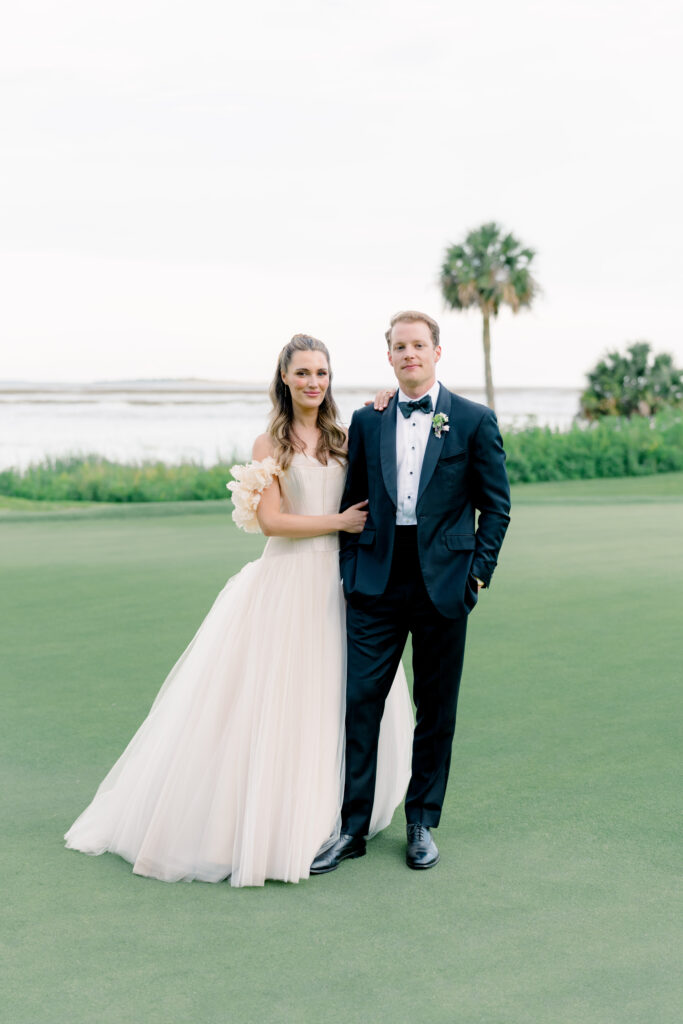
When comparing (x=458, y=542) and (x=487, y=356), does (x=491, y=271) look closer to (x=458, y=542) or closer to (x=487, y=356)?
(x=487, y=356)

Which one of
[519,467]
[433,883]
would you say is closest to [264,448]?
[433,883]

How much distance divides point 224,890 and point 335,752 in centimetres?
62

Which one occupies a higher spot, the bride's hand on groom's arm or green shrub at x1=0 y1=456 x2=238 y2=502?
the bride's hand on groom's arm

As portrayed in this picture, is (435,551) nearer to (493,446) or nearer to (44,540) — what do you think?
(493,446)

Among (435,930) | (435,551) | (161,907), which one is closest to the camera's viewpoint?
(435,930)

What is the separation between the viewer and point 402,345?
3988 mm

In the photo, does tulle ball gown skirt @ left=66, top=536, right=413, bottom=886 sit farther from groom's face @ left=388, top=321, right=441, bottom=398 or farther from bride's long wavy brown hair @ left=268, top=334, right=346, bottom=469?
groom's face @ left=388, top=321, right=441, bottom=398

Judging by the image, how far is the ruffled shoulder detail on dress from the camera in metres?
4.05

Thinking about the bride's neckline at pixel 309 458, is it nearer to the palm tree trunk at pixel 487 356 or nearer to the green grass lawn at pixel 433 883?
the green grass lawn at pixel 433 883

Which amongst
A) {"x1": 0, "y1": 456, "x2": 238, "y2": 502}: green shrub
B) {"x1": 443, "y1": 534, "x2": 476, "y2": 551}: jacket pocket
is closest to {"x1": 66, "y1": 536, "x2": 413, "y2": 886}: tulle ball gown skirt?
{"x1": 443, "y1": 534, "x2": 476, "y2": 551}: jacket pocket

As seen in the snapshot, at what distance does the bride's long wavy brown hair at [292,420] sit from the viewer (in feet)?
13.5

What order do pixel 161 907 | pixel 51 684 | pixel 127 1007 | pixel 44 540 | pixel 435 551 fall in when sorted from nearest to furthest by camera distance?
pixel 127 1007 → pixel 161 907 → pixel 435 551 → pixel 51 684 → pixel 44 540

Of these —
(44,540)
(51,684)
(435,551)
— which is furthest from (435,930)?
(44,540)

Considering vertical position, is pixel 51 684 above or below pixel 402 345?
below
